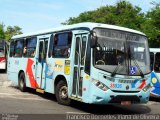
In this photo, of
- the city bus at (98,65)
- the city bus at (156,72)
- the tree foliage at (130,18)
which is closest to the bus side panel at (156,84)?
the city bus at (156,72)

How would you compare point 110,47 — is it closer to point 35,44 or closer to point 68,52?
point 68,52

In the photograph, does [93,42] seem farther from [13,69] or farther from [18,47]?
[13,69]

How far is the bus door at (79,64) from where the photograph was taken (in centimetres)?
1150

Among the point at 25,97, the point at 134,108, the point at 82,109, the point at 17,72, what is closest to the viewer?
the point at 82,109

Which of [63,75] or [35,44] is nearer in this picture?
[63,75]

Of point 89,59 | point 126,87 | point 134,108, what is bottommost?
point 134,108

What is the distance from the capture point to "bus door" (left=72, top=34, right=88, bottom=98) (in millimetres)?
11500

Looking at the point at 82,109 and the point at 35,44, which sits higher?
the point at 35,44

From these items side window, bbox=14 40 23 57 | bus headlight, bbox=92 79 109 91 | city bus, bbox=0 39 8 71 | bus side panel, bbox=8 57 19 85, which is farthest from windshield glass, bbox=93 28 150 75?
Result: city bus, bbox=0 39 8 71

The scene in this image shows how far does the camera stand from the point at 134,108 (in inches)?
515

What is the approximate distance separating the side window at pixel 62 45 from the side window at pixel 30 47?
2.13 meters

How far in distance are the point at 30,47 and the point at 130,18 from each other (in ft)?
79.0

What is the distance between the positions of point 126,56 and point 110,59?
0.58m

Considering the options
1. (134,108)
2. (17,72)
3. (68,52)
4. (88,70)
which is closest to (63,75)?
(68,52)
